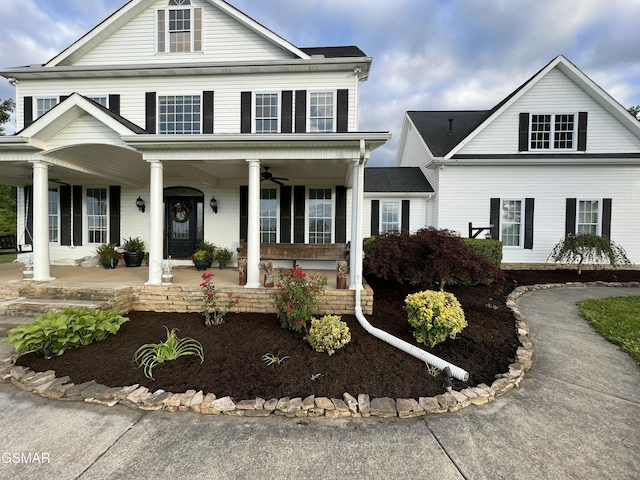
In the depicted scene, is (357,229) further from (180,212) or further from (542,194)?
(542,194)

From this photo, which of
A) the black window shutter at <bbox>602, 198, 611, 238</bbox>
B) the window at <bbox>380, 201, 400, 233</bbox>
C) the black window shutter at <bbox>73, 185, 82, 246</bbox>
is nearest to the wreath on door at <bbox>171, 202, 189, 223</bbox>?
the black window shutter at <bbox>73, 185, 82, 246</bbox>

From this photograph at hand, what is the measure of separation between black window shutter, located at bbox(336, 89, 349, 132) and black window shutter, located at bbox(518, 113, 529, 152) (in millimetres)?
6646

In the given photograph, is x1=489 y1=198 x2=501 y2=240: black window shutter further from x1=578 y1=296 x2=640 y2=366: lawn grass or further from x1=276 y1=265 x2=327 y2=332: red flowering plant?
x1=276 y1=265 x2=327 y2=332: red flowering plant

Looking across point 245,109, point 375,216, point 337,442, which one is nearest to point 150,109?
point 245,109

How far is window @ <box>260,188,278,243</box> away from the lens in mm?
8711

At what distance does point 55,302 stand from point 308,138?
552 centimetres

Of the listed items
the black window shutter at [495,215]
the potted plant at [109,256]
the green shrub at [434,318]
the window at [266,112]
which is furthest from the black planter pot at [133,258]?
the black window shutter at [495,215]

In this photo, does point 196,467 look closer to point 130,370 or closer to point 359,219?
point 130,370

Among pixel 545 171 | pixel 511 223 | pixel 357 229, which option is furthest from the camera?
pixel 511 223

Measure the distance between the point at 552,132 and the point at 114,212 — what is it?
14854 mm

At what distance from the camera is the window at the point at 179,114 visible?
8320 mm

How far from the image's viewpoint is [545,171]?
32.6 ft

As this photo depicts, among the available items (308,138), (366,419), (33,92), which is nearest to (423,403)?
(366,419)

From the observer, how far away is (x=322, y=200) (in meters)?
8.66
